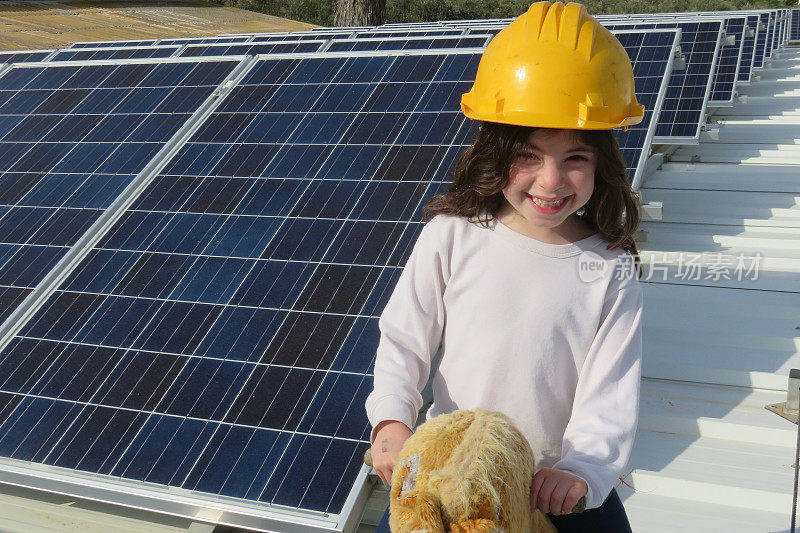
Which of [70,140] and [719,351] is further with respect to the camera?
[70,140]

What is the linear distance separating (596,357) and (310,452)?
168 cm

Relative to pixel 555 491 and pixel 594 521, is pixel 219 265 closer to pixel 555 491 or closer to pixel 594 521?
pixel 594 521

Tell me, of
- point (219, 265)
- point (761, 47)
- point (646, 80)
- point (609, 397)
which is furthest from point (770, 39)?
point (609, 397)

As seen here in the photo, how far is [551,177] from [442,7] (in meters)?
41.0

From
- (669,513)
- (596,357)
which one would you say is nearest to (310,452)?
(596,357)

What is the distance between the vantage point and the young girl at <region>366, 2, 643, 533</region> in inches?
116

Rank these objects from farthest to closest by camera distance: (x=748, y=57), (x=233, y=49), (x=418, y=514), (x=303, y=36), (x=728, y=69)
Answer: (x=303, y=36)
(x=748, y=57)
(x=728, y=69)
(x=233, y=49)
(x=418, y=514)

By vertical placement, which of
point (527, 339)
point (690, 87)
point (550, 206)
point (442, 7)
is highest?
Result: point (550, 206)

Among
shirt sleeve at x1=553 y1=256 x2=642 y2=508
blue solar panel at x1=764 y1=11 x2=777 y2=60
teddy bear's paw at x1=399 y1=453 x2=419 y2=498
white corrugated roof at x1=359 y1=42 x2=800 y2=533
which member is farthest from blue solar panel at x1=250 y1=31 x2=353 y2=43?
teddy bear's paw at x1=399 y1=453 x2=419 y2=498

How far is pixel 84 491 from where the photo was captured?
4.18m

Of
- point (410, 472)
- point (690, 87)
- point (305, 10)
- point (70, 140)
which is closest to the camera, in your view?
point (410, 472)

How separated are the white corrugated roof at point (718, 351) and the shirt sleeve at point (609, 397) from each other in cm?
156

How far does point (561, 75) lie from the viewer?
296 cm

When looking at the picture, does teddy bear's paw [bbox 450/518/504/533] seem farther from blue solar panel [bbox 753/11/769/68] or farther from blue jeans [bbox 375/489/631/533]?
blue solar panel [bbox 753/11/769/68]
